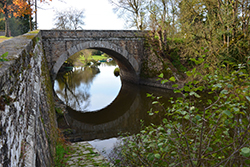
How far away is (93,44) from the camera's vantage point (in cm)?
1339

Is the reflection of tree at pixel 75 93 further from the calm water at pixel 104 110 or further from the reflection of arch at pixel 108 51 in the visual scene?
the reflection of arch at pixel 108 51

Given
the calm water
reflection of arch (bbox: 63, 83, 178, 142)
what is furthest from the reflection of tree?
reflection of arch (bbox: 63, 83, 178, 142)

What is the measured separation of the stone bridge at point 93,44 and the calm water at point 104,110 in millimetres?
2287

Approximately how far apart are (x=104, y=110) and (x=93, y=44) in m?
4.77

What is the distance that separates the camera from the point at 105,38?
13797mm

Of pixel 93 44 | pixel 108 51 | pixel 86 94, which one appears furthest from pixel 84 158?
pixel 108 51

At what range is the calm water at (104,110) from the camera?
7803 mm

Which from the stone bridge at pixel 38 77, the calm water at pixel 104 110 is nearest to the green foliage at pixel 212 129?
the stone bridge at pixel 38 77

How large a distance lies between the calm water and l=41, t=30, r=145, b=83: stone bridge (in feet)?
7.50

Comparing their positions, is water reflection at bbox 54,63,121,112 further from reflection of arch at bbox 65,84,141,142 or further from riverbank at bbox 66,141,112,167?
riverbank at bbox 66,141,112,167

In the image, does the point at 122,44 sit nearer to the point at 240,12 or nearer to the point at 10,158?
the point at 240,12

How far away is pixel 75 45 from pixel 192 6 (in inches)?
290

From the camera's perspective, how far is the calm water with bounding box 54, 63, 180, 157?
7803 millimetres

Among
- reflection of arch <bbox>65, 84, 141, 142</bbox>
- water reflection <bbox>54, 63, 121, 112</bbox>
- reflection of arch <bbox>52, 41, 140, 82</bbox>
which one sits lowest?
reflection of arch <bbox>65, 84, 141, 142</bbox>
